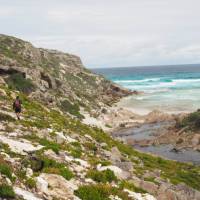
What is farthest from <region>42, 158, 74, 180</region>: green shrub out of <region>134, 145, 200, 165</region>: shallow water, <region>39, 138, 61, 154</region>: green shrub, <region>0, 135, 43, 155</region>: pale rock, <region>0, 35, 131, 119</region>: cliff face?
<region>0, 35, 131, 119</region>: cliff face

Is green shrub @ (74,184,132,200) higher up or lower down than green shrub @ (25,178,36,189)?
lower down

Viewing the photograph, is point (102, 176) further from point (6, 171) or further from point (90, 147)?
point (90, 147)

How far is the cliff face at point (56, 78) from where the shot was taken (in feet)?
199

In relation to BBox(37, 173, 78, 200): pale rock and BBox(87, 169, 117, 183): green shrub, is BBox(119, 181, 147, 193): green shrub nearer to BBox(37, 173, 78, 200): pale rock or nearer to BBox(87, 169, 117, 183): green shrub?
BBox(87, 169, 117, 183): green shrub

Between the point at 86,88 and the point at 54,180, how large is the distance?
291ft

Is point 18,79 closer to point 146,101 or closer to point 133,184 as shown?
point 133,184

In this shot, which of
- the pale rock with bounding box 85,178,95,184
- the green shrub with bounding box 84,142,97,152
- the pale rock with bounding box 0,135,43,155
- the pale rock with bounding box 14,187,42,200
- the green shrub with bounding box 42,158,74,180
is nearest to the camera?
the pale rock with bounding box 14,187,42,200

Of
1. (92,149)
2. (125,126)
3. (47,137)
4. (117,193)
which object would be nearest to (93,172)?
(117,193)

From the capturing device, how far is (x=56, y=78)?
253 feet

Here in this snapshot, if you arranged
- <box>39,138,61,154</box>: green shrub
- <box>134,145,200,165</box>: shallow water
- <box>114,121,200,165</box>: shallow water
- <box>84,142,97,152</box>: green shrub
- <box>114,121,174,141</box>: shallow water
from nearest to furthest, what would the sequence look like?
<box>39,138,61,154</box>: green shrub
<box>84,142,97,152</box>: green shrub
<box>134,145,200,165</box>: shallow water
<box>114,121,200,165</box>: shallow water
<box>114,121,174,141</box>: shallow water

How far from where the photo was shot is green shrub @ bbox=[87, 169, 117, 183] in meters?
16.7

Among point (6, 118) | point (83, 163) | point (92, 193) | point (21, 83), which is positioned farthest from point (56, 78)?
point (92, 193)

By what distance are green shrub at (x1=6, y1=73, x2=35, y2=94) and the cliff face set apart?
573 millimetres

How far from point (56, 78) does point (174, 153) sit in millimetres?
37252
